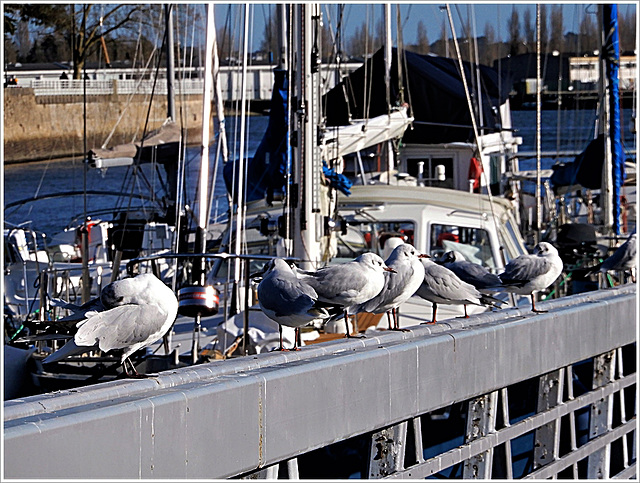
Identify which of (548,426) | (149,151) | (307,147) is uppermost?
(307,147)

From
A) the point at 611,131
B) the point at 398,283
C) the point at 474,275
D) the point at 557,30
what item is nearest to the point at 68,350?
the point at 398,283

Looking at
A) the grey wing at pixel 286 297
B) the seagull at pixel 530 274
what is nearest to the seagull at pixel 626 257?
the seagull at pixel 530 274

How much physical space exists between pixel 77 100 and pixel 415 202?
49.3 m

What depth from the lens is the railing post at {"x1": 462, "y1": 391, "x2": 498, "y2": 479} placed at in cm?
522

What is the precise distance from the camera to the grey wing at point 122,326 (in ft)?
13.9

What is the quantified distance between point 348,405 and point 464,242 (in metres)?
8.50

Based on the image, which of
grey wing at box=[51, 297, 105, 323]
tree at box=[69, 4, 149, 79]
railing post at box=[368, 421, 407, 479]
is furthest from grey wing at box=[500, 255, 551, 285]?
tree at box=[69, 4, 149, 79]

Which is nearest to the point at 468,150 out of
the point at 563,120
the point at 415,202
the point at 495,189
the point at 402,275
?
the point at 495,189

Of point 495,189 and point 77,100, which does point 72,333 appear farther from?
point 77,100

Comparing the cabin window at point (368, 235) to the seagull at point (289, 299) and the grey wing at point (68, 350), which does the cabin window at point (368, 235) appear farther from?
the grey wing at point (68, 350)

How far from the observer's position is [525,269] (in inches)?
264

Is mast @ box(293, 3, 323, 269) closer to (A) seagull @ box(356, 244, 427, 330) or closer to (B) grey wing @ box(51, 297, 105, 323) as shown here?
(A) seagull @ box(356, 244, 427, 330)

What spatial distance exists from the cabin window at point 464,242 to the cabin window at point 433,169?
9478 millimetres

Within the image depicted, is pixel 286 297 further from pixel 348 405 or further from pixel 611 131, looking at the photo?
pixel 611 131
